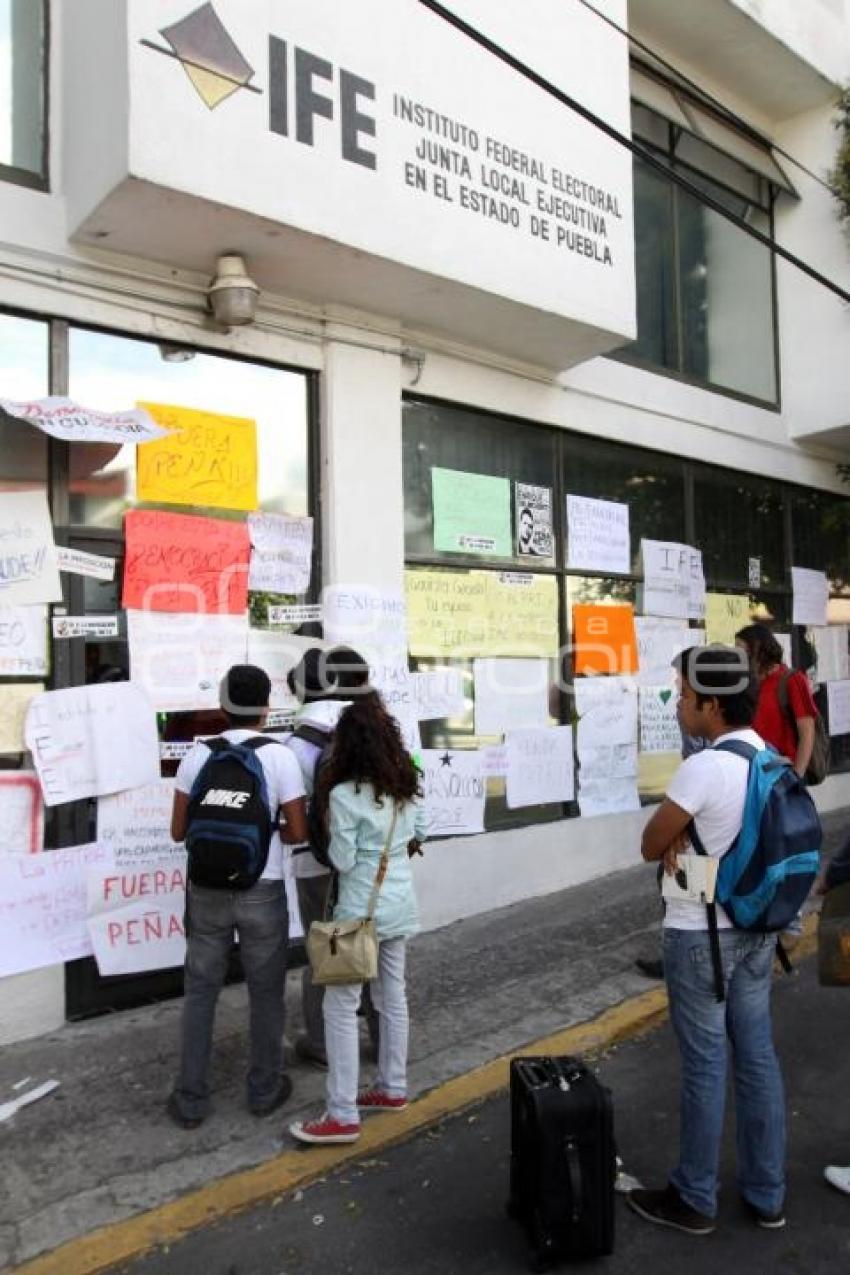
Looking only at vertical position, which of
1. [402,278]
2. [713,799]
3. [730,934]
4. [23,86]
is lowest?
[730,934]

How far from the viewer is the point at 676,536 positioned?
334 inches

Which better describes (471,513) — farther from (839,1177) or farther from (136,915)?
(839,1177)

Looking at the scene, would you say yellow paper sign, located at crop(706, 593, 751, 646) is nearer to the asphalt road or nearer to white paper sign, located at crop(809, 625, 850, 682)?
white paper sign, located at crop(809, 625, 850, 682)

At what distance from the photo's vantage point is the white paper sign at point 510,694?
267 inches

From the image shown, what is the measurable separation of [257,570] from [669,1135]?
350cm

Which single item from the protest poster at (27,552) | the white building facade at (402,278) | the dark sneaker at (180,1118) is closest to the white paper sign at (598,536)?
the white building facade at (402,278)

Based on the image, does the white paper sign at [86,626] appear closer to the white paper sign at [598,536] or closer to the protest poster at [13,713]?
the protest poster at [13,713]

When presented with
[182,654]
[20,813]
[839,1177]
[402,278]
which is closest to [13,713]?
[20,813]

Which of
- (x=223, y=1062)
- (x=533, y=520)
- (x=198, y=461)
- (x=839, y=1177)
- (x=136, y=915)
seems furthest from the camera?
(x=533, y=520)

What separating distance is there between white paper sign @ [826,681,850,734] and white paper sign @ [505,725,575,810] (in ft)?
14.3

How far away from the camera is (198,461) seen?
5.38 m

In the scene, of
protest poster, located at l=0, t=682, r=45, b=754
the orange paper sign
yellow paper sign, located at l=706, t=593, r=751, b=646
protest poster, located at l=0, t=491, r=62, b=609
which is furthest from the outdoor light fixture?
yellow paper sign, located at l=706, t=593, r=751, b=646

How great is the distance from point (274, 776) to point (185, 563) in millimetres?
1843

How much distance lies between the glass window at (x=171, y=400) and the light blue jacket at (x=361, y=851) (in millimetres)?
2306
